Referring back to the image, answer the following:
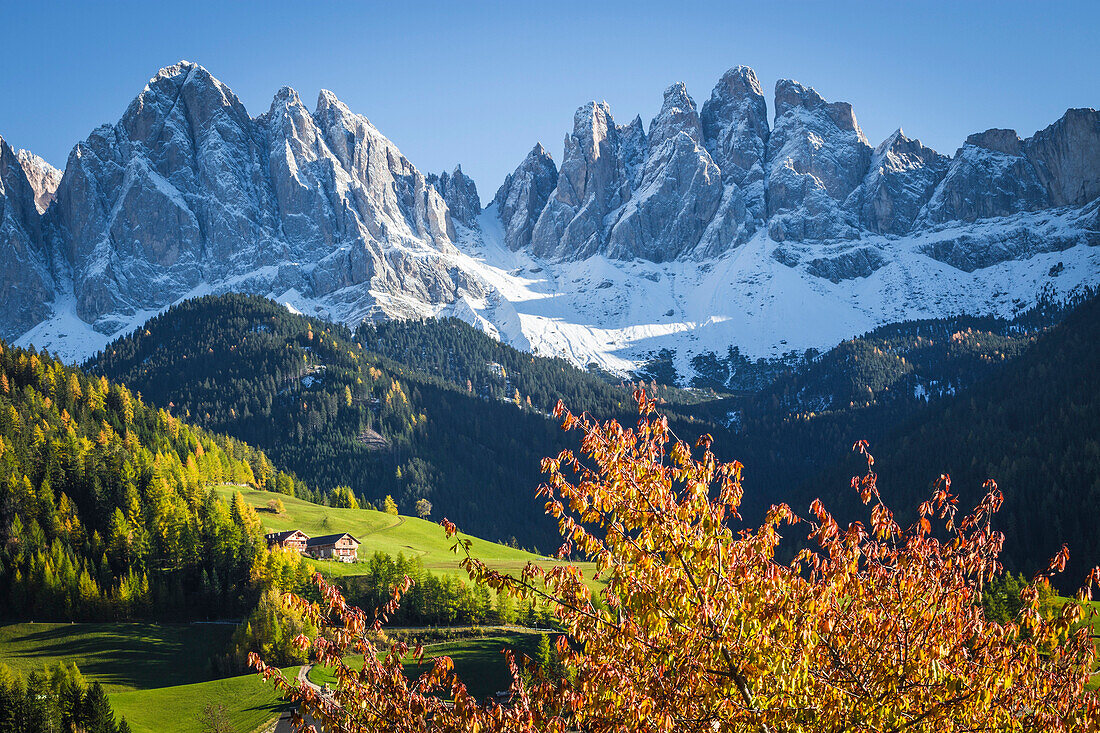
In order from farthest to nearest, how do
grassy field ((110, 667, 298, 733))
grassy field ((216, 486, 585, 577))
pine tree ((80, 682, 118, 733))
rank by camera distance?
grassy field ((216, 486, 585, 577)) < grassy field ((110, 667, 298, 733)) < pine tree ((80, 682, 118, 733))

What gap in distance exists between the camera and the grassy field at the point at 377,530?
110 metres

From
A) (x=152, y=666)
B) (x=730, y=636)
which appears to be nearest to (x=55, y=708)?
(x=152, y=666)

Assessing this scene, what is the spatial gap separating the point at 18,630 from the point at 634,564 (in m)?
83.9

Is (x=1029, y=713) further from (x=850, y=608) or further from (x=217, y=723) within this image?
(x=217, y=723)

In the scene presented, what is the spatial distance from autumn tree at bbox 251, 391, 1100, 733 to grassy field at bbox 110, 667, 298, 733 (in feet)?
152

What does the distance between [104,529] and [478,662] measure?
53713 mm

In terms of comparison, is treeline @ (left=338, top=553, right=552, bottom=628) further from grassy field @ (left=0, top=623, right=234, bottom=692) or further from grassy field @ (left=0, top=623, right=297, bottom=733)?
grassy field @ (left=0, top=623, right=234, bottom=692)

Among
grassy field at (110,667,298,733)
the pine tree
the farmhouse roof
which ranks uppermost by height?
the farmhouse roof

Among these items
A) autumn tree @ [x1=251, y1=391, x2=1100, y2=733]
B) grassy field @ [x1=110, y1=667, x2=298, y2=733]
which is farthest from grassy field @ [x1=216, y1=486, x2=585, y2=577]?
autumn tree @ [x1=251, y1=391, x2=1100, y2=733]

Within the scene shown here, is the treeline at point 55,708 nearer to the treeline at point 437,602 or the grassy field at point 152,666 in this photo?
the grassy field at point 152,666

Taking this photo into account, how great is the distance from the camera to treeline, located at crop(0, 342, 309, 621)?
80625 millimetres

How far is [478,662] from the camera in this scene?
67.4 m

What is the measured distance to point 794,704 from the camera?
32.6 ft

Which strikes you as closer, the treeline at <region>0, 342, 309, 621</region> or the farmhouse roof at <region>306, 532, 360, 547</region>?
the treeline at <region>0, 342, 309, 621</region>
